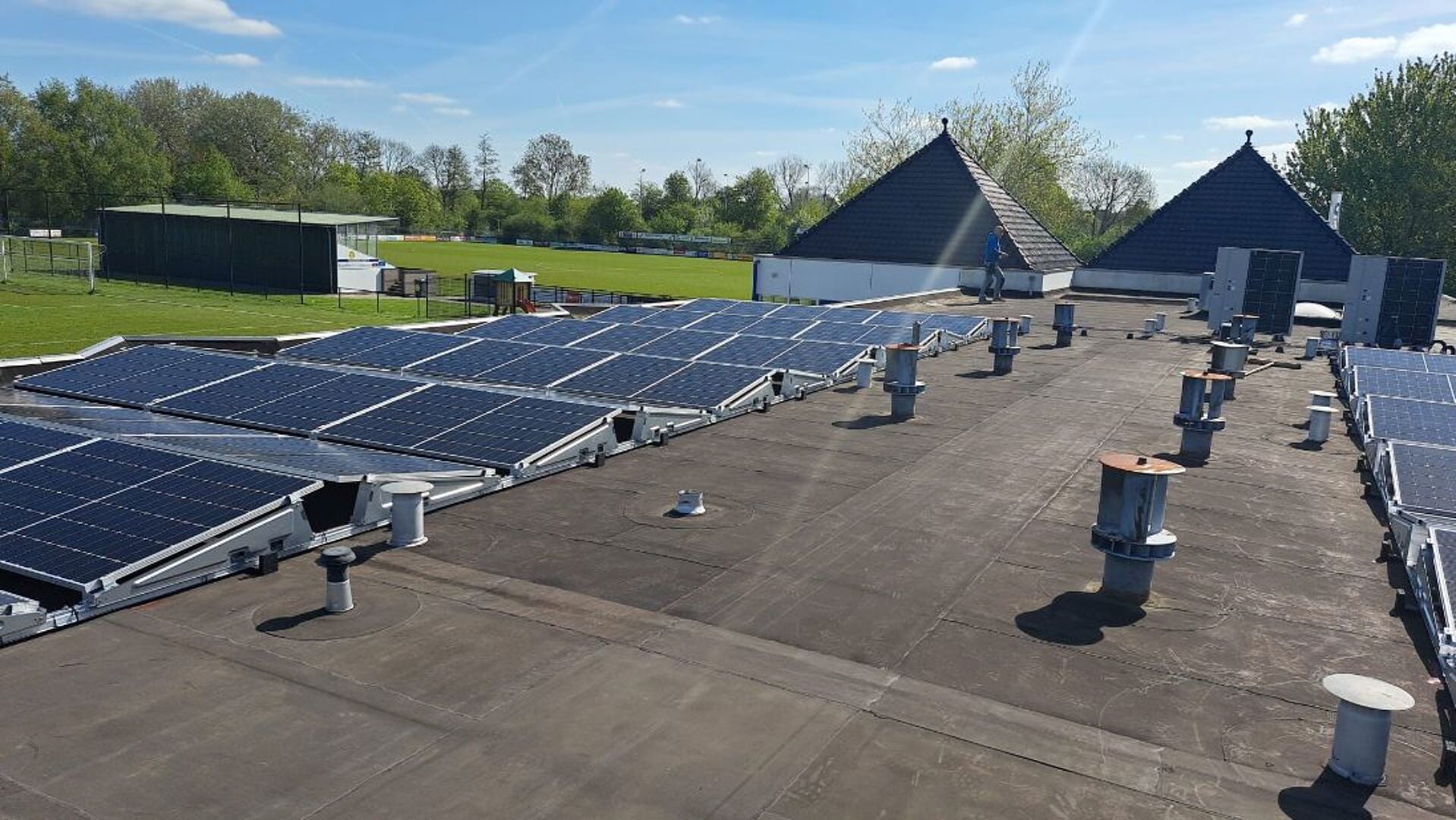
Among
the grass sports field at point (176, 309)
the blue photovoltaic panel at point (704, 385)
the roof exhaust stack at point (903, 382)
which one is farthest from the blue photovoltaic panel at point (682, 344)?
the grass sports field at point (176, 309)

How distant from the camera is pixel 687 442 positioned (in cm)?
1941

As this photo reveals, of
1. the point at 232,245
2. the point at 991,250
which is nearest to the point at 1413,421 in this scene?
the point at 991,250

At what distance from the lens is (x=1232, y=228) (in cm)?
5847

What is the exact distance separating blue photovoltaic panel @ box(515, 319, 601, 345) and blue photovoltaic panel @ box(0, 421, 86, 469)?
13.3m

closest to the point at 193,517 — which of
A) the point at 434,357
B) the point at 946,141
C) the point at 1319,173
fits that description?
the point at 434,357

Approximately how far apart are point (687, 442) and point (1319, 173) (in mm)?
87311

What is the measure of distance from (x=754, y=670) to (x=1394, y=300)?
38.6 m

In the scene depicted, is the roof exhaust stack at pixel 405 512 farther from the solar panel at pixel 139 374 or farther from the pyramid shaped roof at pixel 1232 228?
the pyramid shaped roof at pixel 1232 228

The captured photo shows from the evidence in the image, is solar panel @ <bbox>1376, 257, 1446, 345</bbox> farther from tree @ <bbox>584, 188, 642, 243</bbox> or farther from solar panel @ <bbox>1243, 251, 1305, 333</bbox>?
tree @ <bbox>584, 188, 642, 243</bbox>

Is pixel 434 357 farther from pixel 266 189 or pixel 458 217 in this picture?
pixel 458 217

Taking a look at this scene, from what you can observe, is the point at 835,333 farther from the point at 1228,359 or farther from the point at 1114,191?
the point at 1114,191

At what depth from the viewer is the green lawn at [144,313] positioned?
145ft

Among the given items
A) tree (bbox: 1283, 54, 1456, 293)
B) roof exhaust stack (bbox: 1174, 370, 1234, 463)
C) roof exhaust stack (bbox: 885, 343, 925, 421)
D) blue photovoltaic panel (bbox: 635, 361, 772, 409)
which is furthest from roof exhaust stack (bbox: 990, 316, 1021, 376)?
tree (bbox: 1283, 54, 1456, 293)

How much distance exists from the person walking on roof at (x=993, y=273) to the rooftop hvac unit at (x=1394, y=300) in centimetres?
1512
